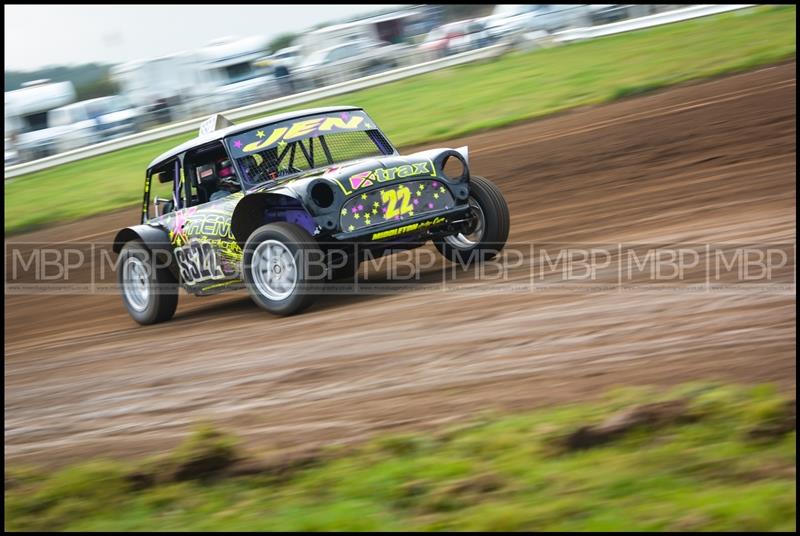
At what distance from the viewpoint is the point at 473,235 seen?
28.2ft

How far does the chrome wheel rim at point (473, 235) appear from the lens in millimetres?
8281

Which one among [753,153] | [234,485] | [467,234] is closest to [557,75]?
[753,153]

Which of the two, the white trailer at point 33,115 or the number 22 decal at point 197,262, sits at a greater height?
the white trailer at point 33,115

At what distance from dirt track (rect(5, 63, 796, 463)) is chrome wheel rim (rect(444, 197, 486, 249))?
0.76 meters

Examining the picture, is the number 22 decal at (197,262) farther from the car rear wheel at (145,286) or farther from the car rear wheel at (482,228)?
the car rear wheel at (482,228)

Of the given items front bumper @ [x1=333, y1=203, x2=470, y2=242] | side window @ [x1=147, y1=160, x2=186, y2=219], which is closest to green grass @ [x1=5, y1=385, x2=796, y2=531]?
front bumper @ [x1=333, y1=203, x2=470, y2=242]

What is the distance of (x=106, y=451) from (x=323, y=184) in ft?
9.23

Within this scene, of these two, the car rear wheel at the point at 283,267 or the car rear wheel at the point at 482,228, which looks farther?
the car rear wheel at the point at 482,228

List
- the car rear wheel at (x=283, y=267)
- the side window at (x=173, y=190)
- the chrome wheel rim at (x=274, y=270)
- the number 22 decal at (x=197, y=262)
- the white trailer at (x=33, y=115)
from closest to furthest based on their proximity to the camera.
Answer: the car rear wheel at (x=283, y=267), the chrome wheel rim at (x=274, y=270), the number 22 decal at (x=197, y=262), the side window at (x=173, y=190), the white trailer at (x=33, y=115)

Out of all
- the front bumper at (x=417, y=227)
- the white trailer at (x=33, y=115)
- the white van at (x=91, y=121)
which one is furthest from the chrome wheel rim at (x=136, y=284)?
the white trailer at (x=33, y=115)

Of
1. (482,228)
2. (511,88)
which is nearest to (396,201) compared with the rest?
(482,228)

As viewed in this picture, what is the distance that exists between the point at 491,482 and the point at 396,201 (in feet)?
12.9

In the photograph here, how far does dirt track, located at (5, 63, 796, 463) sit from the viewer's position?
4.95 meters

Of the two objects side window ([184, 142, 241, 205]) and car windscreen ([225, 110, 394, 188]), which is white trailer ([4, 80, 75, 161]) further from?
car windscreen ([225, 110, 394, 188])
